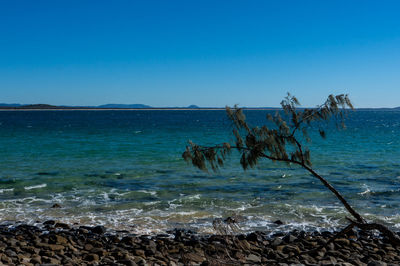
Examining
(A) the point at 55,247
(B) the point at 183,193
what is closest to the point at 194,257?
(A) the point at 55,247

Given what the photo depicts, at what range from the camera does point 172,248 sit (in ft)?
38.4

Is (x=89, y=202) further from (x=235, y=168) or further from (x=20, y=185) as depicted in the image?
(x=235, y=168)

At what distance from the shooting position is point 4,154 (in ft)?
112

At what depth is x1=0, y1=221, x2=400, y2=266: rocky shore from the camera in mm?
10656

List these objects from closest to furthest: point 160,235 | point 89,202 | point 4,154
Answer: point 160,235 → point 89,202 → point 4,154

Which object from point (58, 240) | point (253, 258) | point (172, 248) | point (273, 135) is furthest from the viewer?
point (58, 240)

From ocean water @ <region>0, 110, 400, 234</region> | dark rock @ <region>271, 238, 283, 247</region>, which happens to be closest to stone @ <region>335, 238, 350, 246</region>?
ocean water @ <region>0, 110, 400, 234</region>

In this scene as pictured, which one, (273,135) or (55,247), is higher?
(273,135)

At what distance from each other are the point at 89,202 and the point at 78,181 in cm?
521

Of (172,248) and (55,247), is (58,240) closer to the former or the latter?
(55,247)

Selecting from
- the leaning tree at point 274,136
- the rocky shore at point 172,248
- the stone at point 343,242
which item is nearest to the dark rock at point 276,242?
the rocky shore at point 172,248

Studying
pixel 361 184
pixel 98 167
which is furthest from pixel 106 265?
pixel 98 167

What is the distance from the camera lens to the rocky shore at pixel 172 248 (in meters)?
10.7

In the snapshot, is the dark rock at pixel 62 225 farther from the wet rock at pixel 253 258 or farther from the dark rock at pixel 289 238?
the dark rock at pixel 289 238
